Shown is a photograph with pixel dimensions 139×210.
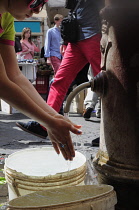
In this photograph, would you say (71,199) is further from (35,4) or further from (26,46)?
(26,46)

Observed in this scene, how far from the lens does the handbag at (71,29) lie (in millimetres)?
4375

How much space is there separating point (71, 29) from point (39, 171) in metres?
2.65

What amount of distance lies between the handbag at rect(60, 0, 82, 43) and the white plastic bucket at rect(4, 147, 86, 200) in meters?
2.21

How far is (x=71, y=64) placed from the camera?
431 cm

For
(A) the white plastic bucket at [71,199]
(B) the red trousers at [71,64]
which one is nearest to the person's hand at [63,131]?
(A) the white plastic bucket at [71,199]

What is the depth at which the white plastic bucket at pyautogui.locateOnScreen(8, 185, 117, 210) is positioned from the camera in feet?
5.07

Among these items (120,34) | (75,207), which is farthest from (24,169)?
(120,34)

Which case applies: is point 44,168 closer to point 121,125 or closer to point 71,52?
point 121,125

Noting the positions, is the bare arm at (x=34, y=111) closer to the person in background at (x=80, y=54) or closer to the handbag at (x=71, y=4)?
the person in background at (x=80, y=54)

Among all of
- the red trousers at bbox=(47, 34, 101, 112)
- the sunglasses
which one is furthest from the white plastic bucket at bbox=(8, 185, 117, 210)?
the red trousers at bbox=(47, 34, 101, 112)

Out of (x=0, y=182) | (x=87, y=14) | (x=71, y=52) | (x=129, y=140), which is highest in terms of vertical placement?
(x=87, y=14)

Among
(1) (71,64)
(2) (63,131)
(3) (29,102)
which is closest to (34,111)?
(3) (29,102)

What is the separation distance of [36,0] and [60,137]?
75cm

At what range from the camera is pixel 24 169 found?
7.71 feet
